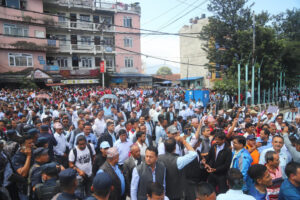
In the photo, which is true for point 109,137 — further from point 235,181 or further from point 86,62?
point 86,62

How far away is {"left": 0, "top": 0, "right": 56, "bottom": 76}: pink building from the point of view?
21.8m

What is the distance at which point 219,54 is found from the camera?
72.0 ft

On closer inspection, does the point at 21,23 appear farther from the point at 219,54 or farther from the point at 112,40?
the point at 219,54

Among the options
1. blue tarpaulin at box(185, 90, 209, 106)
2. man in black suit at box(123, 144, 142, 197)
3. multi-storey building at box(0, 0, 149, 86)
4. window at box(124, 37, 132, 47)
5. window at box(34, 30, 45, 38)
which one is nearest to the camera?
man in black suit at box(123, 144, 142, 197)

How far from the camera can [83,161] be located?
389 cm

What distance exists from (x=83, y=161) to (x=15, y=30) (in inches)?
989

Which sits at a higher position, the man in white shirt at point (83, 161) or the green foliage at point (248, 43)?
the green foliage at point (248, 43)

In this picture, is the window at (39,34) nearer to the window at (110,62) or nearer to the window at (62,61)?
the window at (62,61)

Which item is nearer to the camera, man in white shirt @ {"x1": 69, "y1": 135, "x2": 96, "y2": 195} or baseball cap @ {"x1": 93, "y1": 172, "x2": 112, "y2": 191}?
baseball cap @ {"x1": 93, "y1": 172, "x2": 112, "y2": 191}

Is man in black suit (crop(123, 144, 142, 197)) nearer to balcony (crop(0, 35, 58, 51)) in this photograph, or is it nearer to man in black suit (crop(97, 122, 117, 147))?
man in black suit (crop(97, 122, 117, 147))

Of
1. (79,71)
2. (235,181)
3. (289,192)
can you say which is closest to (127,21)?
(79,71)

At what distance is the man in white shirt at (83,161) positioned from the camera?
381cm

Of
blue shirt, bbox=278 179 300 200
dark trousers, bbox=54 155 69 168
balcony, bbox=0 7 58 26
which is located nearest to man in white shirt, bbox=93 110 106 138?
dark trousers, bbox=54 155 69 168

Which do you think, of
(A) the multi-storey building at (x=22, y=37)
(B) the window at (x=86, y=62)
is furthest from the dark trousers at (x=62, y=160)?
(B) the window at (x=86, y=62)
